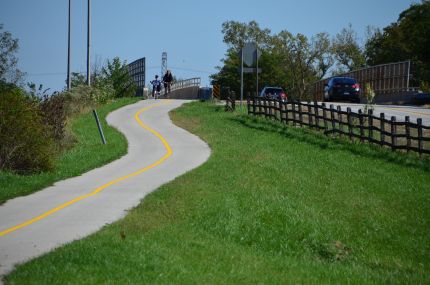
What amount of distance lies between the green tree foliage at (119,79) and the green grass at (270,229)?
3727 centimetres

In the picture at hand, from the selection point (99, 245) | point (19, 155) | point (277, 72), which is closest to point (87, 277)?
point (99, 245)

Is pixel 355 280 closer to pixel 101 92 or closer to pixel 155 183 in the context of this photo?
pixel 155 183

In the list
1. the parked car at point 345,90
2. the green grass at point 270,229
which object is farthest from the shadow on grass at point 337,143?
the parked car at point 345,90

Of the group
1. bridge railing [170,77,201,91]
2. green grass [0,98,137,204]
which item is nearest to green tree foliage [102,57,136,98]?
bridge railing [170,77,201,91]

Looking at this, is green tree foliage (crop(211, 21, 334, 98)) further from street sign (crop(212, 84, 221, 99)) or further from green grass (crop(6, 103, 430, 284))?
green grass (crop(6, 103, 430, 284))

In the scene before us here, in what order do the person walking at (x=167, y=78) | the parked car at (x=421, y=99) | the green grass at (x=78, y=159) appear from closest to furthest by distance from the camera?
the green grass at (x=78, y=159) < the parked car at (x=421, y=99) < the person walking at (x=167, y=78)

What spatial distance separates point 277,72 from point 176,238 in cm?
8236

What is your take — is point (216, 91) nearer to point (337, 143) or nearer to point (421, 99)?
point (421, 99)

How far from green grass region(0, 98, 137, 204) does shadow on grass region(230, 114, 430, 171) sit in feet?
19.6

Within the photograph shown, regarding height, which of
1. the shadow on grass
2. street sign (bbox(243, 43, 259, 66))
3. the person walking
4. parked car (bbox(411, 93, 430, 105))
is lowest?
the shadow on grass

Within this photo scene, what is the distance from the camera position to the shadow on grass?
19.1 m

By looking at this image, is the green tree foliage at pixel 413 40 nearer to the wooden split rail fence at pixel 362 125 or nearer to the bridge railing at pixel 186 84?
the bridge railing at pixel 186 84

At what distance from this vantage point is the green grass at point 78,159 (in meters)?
→ 14.4

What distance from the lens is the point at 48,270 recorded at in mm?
7605
